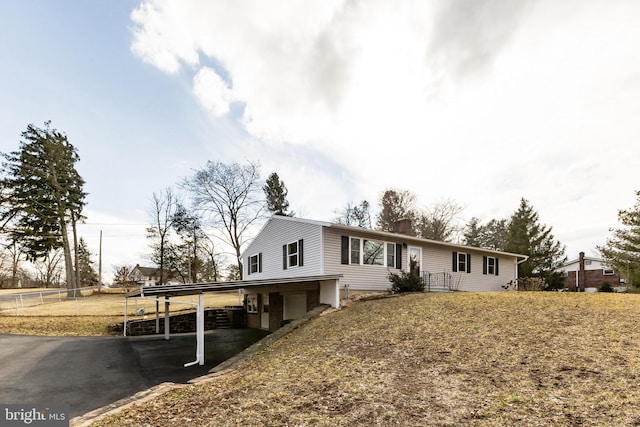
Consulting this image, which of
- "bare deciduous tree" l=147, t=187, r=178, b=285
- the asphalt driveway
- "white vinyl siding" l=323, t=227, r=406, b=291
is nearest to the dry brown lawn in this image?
the asphalt driveway

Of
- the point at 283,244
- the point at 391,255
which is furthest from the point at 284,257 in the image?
the point at 391,255

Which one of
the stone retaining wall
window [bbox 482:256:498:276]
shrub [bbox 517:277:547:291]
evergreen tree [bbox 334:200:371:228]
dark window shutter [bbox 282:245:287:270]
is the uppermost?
evergreen tree [bbox 334:200:371:228]

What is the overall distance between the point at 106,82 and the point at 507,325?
51.2 feet

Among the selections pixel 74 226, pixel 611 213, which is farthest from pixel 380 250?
pixel 74 226

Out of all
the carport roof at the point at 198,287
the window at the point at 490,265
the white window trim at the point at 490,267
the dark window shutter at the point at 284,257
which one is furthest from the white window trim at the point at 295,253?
the white window trim at the point at 490,267

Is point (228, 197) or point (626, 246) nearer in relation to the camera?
point (626, 246)

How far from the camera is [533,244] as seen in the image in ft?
93.4

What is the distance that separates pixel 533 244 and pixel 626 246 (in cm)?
656

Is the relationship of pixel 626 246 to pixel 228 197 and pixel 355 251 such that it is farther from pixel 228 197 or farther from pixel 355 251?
pixel 228 197

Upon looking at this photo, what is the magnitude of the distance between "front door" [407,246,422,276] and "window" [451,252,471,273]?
2.44 meters

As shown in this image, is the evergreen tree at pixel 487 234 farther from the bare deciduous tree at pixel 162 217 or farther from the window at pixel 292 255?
the bare deciduous tree at pixel 162 217

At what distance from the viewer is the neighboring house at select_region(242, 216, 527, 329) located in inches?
555

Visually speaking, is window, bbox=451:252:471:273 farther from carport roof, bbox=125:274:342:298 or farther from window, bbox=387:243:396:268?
carport roof, bbox=125:274:342:298

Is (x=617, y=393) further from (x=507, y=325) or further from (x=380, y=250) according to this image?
(x=380, y=250)
